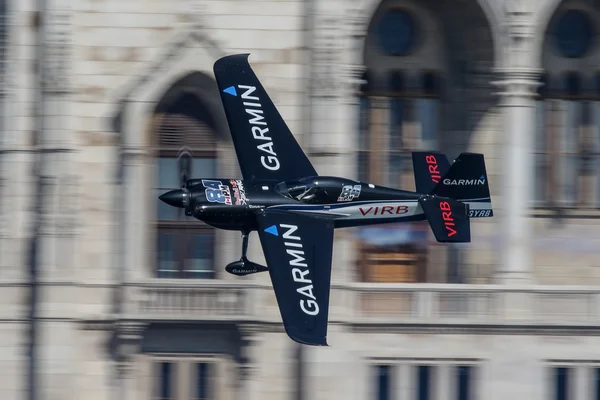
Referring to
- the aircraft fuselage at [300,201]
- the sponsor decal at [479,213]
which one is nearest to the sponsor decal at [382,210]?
the aircraft fuselage at [300,201]

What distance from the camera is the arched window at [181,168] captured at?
48.8 m

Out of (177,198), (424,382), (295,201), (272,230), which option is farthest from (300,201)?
(424,382)

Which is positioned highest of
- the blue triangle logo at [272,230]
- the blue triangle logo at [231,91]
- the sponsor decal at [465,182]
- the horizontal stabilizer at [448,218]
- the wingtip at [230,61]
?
the wingtip at [230,61]

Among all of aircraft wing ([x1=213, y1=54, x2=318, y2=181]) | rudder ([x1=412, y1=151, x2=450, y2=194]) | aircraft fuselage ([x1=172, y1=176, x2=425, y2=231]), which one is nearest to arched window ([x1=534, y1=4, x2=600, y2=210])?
rudder ([x1=412, y1=151, x2=450, y2=194])

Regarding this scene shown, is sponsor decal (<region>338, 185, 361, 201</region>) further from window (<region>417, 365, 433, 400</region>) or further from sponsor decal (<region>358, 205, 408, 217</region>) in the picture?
Result: window (<region>417, 365, 433, 400</region>)

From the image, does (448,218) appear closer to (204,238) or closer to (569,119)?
(204,238)

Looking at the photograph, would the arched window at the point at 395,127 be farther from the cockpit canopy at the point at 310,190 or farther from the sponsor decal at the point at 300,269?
the sponsor decal at the point at 300,269

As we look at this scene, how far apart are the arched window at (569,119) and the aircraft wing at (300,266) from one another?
466 inches

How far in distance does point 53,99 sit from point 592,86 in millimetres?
17230

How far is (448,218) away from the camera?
139ft

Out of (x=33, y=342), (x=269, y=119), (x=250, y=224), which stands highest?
(x=269, y=119)

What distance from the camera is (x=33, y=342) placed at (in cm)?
4869

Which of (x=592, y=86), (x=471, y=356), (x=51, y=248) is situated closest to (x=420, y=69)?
A: (x=592, y=86)

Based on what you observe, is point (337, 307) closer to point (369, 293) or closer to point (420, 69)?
point (369, 293)
